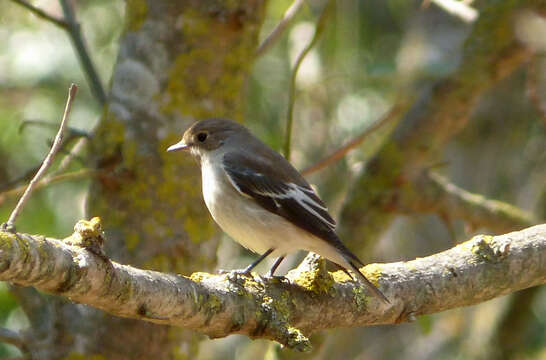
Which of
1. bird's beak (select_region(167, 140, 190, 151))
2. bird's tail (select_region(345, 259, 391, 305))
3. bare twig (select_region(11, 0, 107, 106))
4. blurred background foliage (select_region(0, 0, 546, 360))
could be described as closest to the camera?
bird's tail (select_region(345, 259, 391, 305))

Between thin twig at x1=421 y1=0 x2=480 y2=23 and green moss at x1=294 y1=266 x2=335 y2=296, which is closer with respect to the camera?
green moss at x1=294 y1=266 x2=335 y2=296

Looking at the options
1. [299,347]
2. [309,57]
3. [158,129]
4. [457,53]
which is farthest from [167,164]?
[309,57]

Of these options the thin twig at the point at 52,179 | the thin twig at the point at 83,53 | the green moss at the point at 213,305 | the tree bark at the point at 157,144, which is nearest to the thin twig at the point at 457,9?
the tree bark at the point at 157,144

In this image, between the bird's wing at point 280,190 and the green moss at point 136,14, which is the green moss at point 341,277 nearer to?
the bird's wing at point 280,190

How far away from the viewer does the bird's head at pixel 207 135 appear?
3.92 m

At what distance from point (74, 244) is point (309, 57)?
5.29 metres

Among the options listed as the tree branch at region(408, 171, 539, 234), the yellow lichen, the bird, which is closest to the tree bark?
the bird

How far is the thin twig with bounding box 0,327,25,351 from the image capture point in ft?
10.6

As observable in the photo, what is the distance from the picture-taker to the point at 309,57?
7.23 metres

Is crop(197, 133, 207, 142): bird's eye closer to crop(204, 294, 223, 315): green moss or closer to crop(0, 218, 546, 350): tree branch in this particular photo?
crop(0, 218, 546, 350): tree branch

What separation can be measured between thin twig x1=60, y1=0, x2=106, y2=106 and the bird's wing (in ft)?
2.59

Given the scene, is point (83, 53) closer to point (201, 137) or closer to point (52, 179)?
point (201, 137)

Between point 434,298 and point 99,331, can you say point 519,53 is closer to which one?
point 434,298

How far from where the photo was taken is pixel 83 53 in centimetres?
422
